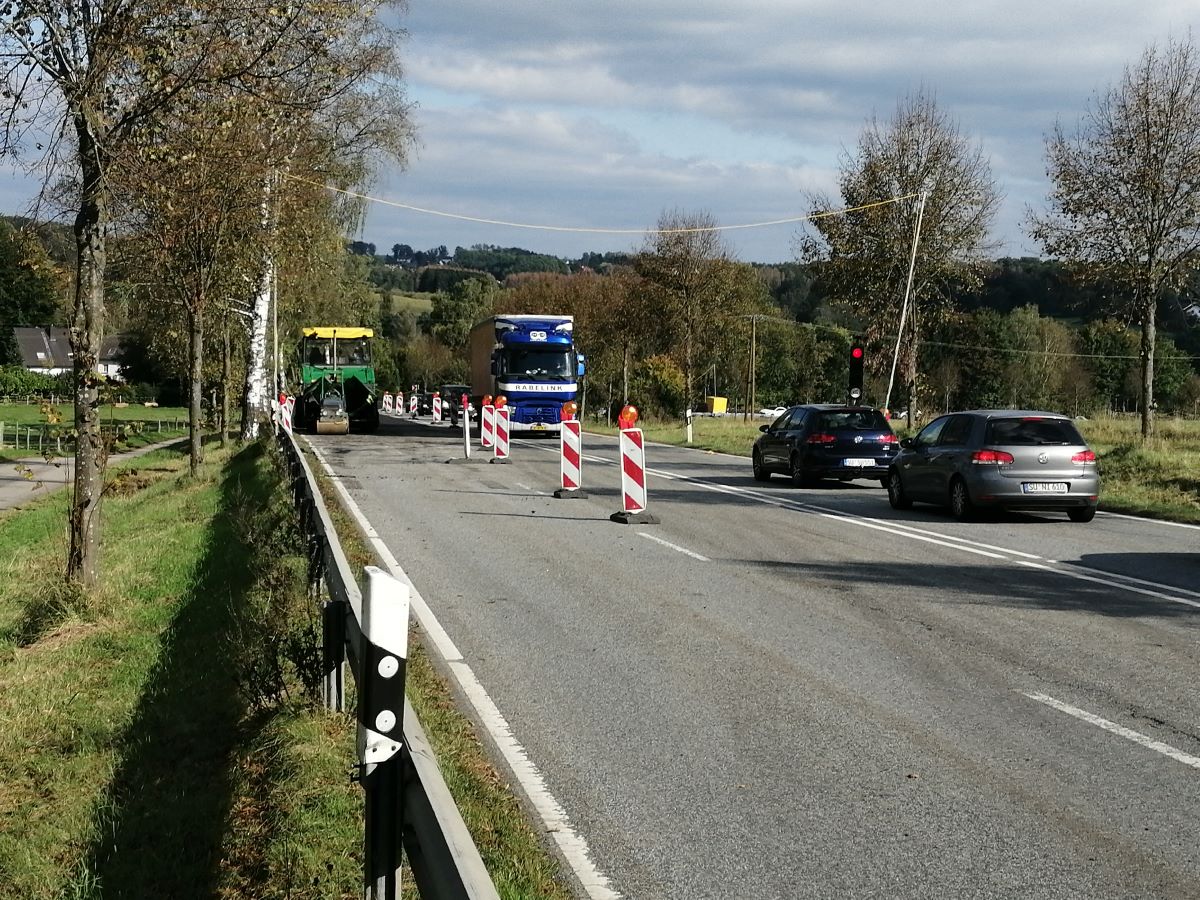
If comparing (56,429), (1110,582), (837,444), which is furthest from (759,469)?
(56,429)

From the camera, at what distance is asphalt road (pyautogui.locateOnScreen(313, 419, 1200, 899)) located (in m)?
5.21

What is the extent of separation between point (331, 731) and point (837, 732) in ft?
8.03

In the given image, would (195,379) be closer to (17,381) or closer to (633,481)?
(633,481)

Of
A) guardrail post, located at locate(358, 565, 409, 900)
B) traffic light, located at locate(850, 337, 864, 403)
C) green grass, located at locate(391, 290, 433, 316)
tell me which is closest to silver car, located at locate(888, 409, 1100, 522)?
traffic light, located at locate(850, 337, 864, 403)

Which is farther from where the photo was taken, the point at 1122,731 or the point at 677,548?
the point at 677,548

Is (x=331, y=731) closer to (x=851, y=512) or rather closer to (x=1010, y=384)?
(x=851, y=512)

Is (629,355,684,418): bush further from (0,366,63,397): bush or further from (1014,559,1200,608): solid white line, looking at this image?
(1014,559,1200,608): solid white line

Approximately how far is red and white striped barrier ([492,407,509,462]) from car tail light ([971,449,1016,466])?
14967mm

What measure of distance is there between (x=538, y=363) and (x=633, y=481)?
25999 millimetres

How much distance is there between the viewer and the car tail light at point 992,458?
18016mm

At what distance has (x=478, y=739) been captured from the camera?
6.93 metres

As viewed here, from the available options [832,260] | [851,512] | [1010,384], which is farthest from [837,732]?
[1010,384]

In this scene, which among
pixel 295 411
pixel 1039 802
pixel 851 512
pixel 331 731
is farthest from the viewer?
pixel 295 411

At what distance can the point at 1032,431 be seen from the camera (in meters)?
18.2
